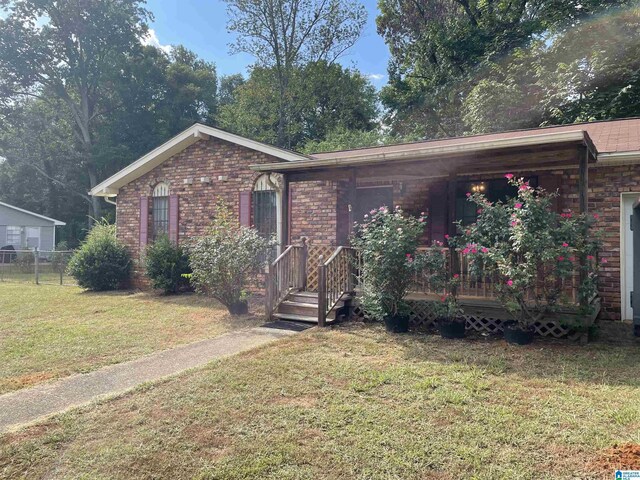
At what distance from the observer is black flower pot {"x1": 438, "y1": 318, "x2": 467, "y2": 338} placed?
603 cm

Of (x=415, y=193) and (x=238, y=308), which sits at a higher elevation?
(x=415, y=193)

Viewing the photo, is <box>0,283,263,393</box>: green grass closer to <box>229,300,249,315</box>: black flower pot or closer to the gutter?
<box>229,300,249,315</box>: black flower pot

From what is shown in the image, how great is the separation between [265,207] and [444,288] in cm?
545

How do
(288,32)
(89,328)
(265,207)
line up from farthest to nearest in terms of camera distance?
1. (288,32)
2. (265,207)
3. (89,328)

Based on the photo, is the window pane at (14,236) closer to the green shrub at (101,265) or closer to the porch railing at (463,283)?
the green shrub at (101,265)

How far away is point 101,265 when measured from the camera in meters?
11.9

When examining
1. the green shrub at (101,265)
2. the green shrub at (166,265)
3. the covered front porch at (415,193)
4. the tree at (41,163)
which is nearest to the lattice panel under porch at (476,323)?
the covered front porch at (415,193)

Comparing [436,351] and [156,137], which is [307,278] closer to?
[436,351]

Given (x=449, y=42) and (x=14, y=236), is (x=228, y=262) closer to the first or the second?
(x=449, y=42)

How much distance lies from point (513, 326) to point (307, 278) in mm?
3854

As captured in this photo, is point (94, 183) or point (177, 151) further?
point (94, 183)

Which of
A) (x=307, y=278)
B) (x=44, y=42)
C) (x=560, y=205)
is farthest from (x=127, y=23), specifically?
(x=560, y=205)

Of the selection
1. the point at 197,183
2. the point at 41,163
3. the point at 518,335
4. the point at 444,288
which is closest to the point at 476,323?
the point at 444,288

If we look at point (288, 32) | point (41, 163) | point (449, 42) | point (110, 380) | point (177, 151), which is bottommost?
point (110, 380)
